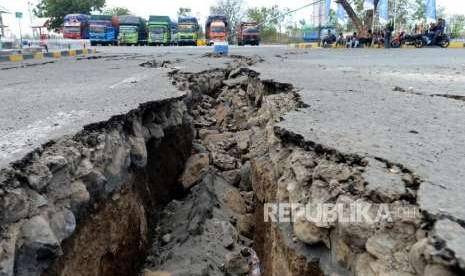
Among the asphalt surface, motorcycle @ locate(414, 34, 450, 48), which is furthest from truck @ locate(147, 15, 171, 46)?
the asphalt surface

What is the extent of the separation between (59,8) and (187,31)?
20.8 metres

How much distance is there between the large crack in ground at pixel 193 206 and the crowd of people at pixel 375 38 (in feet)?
64.3

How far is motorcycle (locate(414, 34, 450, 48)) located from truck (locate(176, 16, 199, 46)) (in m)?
15.7

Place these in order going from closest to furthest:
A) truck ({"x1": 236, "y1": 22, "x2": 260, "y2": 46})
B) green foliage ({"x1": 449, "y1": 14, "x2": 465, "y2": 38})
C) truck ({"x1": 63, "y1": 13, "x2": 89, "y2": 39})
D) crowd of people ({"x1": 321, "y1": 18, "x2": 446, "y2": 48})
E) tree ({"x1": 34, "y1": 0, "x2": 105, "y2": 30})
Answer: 1. crowd of people ({"x1": 321, "y1": 18, "x2": 446, "y2": 48})
2. truck ({"x1": 63, "y1": 13, "x2": 89, "y2": 39})
3. truck ({"x1": 236, "y1": 22, "x2": 260, "y2": 46})
4. green foliage ({"x1": 449, "y1": 14, "x2": 465, "y2": 38})
5. tree ({"x1": 34, "y1": 0, "x2": 105, "y2": 30})

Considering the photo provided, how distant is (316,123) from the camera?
3072mm

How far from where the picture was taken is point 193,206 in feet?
12.6

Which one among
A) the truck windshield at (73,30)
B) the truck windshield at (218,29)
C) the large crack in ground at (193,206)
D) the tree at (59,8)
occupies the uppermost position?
the tree at (59,8)

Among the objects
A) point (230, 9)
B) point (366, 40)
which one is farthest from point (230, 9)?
point (366, 40)

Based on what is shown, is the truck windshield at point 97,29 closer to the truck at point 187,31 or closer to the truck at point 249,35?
the truck at point 187,31

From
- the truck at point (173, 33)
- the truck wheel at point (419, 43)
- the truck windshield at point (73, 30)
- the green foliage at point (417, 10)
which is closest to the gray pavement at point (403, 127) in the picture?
the truck wheel at point (419, 43)

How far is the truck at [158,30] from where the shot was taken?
31.7 metres

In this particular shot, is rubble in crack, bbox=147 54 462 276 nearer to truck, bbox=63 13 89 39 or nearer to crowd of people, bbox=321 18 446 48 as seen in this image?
crowd of people, bbox=321 18 446 48

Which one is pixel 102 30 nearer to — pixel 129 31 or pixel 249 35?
pixel 129 31

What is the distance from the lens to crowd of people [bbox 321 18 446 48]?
2188 cm
